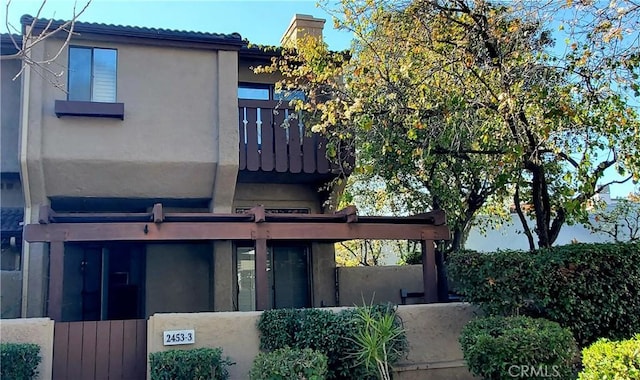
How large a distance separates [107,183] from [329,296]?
5503 millimetres

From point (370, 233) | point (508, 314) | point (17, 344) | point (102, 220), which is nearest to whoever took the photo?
point (17, 344)

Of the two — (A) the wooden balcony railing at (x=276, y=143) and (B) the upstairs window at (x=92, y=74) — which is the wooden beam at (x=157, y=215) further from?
(B) the upstairs window at (x=92, y=74)

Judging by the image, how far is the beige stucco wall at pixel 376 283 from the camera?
1351 cm

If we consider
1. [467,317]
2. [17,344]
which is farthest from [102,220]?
[467,317]

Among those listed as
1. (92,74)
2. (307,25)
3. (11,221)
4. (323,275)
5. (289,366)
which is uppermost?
(307,25)

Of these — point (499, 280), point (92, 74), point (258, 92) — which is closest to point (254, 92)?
point (258, 92)

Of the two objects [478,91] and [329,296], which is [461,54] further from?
[329,296]

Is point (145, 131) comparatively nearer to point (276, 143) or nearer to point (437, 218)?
point (276, 143)

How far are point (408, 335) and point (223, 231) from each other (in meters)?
3.70

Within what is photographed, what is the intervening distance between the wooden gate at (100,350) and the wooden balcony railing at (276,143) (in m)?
4.57

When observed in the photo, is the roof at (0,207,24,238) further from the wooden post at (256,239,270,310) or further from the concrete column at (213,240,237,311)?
the wooden post at (256,239,270,310)

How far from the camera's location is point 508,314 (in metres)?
9.20

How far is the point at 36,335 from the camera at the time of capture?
27.3 feet

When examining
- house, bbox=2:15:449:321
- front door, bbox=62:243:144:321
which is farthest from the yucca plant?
front door, bbox=62:243:144:321
